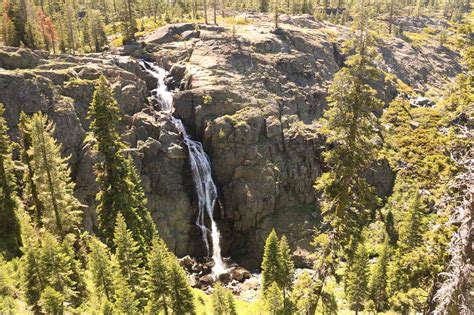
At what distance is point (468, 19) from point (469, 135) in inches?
244

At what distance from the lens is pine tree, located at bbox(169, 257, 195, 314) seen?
1271 inches

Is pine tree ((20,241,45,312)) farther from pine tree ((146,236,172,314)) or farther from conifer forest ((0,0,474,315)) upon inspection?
pine tree ((146,236,172,314))

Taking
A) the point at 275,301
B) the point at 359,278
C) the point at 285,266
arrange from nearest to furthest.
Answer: the point at 275,301
the point at 285,266
the point at 359,278

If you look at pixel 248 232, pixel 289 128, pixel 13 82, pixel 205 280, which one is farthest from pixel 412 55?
pixel 13 82

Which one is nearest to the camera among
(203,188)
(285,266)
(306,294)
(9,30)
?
(306,294)

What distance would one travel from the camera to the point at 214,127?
57.3 m

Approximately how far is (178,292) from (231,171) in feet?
85.1

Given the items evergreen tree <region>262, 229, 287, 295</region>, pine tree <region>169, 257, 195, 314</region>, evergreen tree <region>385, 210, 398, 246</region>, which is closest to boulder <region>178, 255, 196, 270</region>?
evergreen tree <region>262, 229, 287, 295</region>

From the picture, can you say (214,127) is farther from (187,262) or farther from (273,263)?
(273,263)

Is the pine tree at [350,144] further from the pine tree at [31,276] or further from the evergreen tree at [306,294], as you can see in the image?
the pine tree at [31,276]

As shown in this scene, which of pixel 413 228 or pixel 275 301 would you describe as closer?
pixel 275 301

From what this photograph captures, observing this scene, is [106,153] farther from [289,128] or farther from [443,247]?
[289,128]

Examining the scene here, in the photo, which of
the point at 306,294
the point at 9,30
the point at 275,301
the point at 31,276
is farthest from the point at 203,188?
the point at 9,30

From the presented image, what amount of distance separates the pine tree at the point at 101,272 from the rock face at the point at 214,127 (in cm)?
1519
